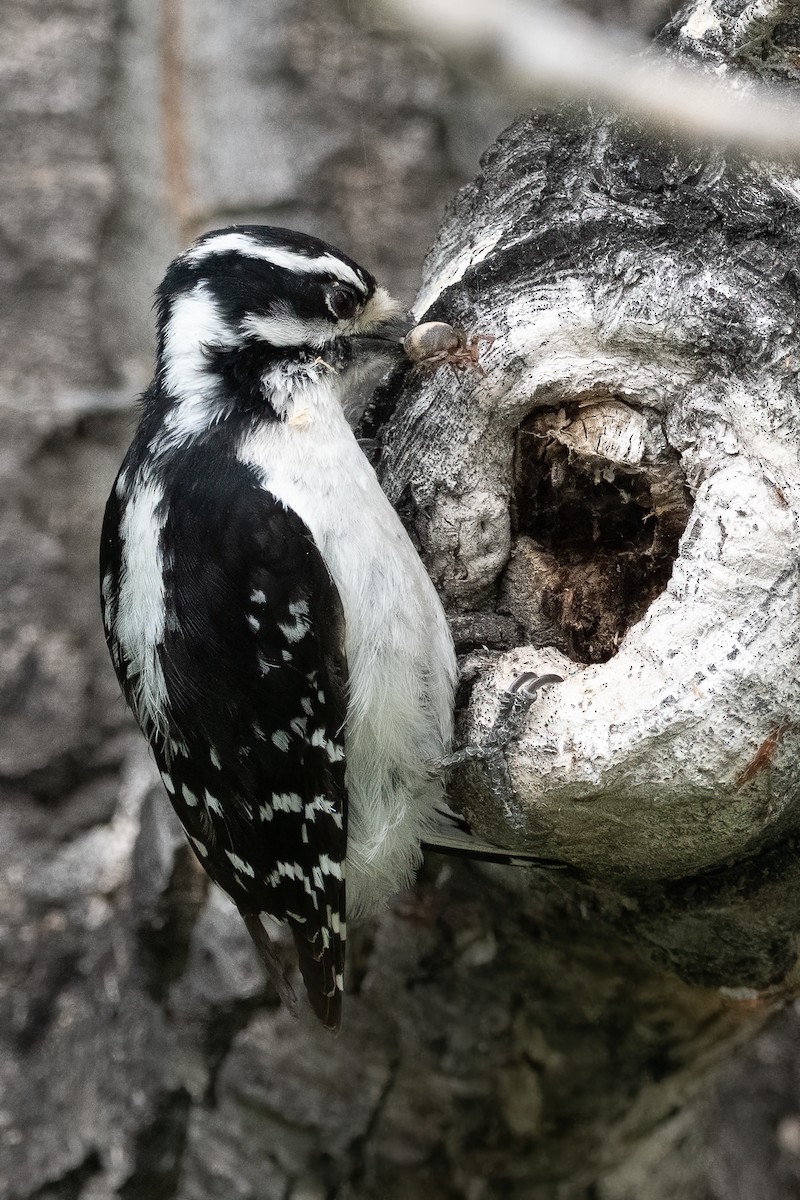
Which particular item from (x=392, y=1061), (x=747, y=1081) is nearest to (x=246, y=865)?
(x=392, y=1061)

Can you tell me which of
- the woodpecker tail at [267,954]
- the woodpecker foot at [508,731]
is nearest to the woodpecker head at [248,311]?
the woodpecker foot at [508,731]

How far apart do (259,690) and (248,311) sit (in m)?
0.56

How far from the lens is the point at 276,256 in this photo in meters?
1.85

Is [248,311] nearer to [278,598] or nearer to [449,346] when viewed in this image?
[449,346]

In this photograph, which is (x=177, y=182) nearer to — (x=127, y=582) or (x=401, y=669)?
(x=127, y=582)

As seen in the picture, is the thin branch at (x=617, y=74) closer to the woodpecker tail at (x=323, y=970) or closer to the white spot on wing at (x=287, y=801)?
the white spot on wing at (x=287, y=801)

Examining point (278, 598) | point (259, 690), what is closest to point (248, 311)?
point (278, 598)

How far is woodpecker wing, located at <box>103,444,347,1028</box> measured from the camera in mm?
1751

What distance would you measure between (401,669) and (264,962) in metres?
0.57

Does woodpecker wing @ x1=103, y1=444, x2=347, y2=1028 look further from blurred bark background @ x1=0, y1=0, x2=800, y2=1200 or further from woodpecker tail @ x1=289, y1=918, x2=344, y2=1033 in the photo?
blurred bark background @ x1=0, y1=0, x2=800, y2=1200

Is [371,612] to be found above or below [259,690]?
above

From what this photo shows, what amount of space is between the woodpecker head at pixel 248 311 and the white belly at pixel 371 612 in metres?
0.08

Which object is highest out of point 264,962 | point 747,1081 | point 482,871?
point 482,871

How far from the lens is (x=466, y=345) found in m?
1.86
